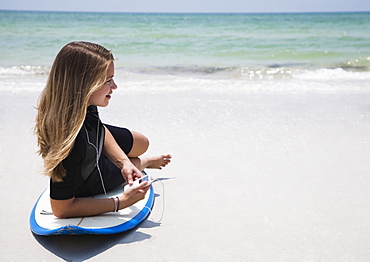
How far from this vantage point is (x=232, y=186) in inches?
108

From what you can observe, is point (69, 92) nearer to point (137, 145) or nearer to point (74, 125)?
point (74, 125)

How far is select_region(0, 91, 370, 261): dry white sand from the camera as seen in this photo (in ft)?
6.66

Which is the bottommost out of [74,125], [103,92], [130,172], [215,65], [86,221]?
[215,65]

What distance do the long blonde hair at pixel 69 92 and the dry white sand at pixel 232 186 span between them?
0.48 m

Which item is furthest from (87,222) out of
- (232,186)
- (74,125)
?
(232,186)

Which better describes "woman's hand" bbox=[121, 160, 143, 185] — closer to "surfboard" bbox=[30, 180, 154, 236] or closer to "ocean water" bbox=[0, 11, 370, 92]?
"surfboard" bbox=[30, 180, 154, 236]

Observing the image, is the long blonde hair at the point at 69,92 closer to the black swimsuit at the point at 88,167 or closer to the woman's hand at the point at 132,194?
the black swimsuit at the point at 88,167

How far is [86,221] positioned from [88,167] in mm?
268

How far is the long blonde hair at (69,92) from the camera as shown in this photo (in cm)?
197

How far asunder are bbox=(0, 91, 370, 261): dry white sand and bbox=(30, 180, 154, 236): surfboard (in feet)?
0.21

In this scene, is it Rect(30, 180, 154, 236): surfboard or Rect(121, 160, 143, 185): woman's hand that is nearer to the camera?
Rect(30, 180, 154, 236): surfboard

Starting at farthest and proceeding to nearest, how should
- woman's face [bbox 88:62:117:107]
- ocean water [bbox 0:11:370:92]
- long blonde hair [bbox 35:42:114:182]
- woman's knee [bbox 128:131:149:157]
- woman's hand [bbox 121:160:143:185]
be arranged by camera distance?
ocean water [bbox 0:11:370:92]
woman's knee [bbox 128:131:149:157]
woman's hand [bbox 121:160:143:185]
woman's face [bbox 88:62:117:107]
long blonde hair [bbox 35:42:114:182]

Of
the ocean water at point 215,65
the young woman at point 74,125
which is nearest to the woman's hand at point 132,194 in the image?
the young woman at point 74,125

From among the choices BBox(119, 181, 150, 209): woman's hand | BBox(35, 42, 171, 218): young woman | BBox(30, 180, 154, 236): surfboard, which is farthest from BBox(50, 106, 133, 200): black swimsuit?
BBox(119, 181, 150, 209): woman's hand
